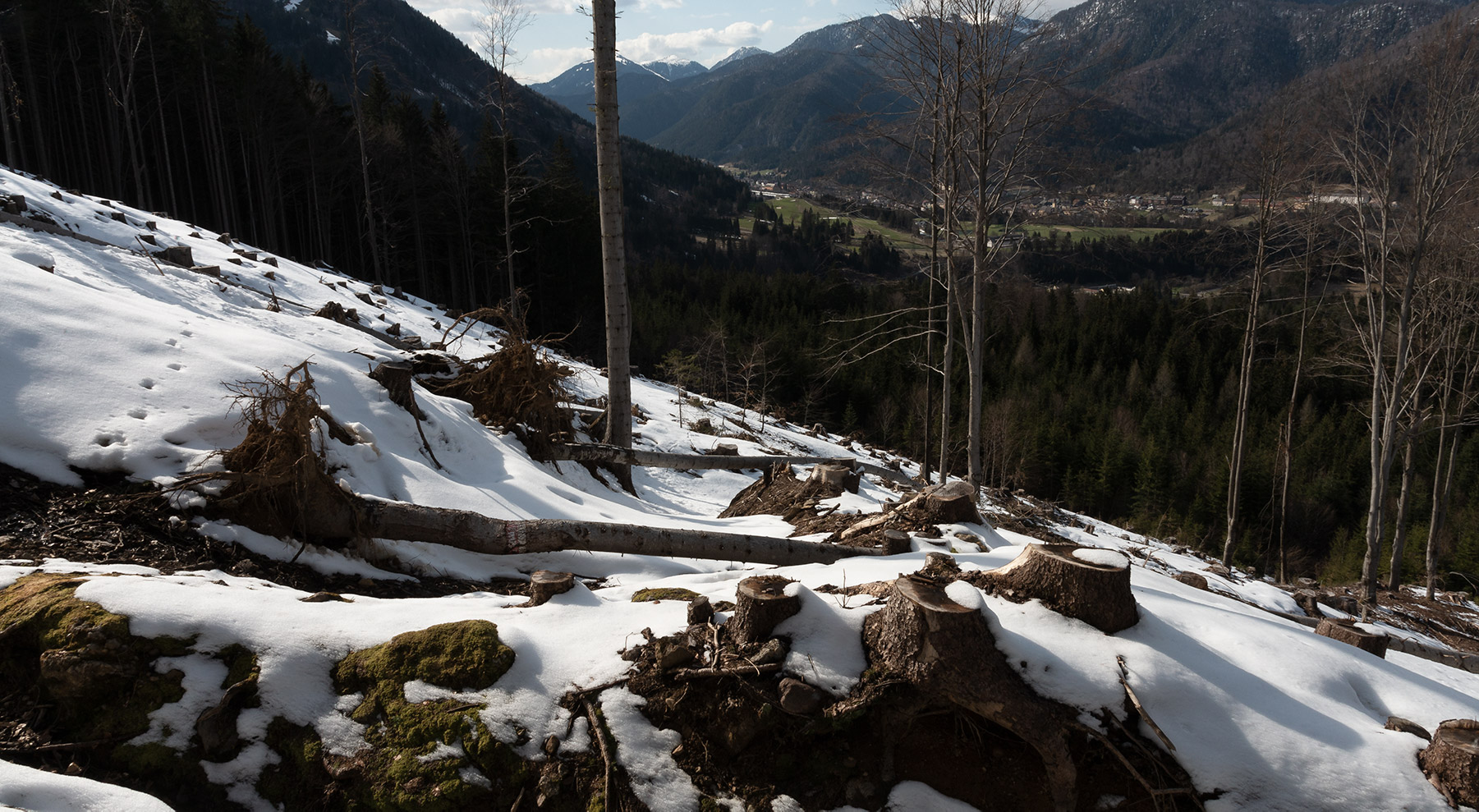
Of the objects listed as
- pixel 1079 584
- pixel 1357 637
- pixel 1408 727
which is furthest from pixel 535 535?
pixel 1357 637

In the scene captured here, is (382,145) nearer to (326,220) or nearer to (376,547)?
(326,220)

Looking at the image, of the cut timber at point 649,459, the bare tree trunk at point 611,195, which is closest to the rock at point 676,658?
the cut timber at point 649,459

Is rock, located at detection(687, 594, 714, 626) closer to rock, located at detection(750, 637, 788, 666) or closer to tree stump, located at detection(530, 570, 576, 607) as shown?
rock, located at detection(750, 637, 788, 666)

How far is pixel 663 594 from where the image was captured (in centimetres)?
359

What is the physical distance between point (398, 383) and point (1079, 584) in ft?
18.9

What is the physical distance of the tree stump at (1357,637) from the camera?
12.1 feet

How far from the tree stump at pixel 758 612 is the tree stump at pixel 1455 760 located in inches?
88.3


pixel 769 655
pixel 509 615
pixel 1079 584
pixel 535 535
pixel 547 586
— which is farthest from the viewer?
pixel 535 535

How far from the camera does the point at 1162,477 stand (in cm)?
3472

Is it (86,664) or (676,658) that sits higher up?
(86,664)

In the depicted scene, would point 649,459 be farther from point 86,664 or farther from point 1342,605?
point 1342,605

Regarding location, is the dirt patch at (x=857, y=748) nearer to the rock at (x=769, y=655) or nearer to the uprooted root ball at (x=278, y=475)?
the rock at (x=769, y=655)

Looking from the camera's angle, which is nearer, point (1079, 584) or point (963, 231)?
point (1079, 584)

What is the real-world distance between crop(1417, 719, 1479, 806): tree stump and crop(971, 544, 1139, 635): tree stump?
953 mm
